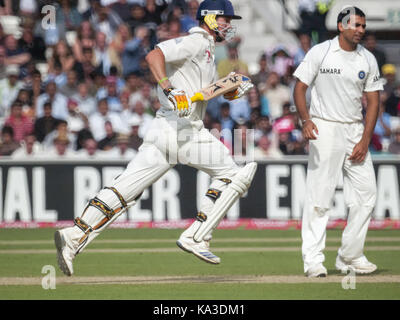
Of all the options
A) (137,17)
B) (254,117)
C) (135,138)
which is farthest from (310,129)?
(137,17)

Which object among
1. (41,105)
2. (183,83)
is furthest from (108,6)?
(183,83)

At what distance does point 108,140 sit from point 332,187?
6856mm

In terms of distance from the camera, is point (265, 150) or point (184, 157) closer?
point (184, 157)

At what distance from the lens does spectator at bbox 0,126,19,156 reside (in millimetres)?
14156

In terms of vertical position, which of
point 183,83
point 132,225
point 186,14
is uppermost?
point 186,14

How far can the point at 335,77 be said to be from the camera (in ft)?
25.8

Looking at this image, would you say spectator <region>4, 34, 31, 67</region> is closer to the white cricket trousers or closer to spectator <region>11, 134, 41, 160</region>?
spectator <region>11, 134, 41, 160</region>

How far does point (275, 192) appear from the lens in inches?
529

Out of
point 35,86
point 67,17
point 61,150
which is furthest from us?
point 67,17

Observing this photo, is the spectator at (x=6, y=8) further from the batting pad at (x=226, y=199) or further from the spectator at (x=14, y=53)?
the batting pad at (x=226, y=199)

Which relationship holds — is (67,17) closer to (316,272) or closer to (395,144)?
(395,144)

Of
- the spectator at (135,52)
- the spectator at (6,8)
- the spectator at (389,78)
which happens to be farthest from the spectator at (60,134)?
the spectator at (389,78)

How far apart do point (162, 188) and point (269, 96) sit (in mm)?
3402
